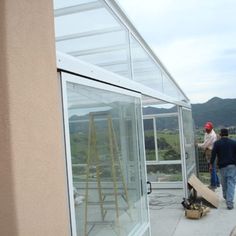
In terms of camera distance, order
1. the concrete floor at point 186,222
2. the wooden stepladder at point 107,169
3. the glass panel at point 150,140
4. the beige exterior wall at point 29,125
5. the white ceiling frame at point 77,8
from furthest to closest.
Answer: the glass panel at point 150,140 < the concrete floor at point 186,222 < the wooden stepladder at point 107,169 < the white ceiling frame at point 77,8 < the beige exterior wall at point 29,125

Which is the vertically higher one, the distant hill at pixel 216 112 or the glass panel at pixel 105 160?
the distant hill at pixel 216 112

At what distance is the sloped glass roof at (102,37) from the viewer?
216 centimetres

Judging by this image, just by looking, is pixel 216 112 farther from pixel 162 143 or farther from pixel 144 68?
pixel 144 68

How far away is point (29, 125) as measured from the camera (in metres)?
1.41

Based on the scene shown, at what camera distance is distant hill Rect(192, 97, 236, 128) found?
10320 mm

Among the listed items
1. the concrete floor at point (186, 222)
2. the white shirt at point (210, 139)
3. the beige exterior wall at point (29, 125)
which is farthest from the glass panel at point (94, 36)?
the white shirt at point (210, 139)

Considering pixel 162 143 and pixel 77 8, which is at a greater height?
pixel 77 8

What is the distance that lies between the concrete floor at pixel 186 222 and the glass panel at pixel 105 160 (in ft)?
5.42

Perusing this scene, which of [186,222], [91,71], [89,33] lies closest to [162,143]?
[186,222]

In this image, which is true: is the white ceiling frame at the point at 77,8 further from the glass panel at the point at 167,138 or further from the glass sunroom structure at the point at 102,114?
the glass panel at the point at 167,138

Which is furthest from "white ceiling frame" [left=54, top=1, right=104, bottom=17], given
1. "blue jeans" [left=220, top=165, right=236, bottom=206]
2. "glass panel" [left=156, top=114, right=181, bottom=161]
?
"glass panel" [left=156, top=114, right=181, bottom=161]

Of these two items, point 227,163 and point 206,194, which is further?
point 206,194

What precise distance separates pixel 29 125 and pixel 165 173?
775 centimetres

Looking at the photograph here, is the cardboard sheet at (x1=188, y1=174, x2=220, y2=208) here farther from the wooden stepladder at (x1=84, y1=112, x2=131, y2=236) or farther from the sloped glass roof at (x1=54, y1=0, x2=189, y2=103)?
the wooden stepladder at (x1=84, y1=112, x2=131, y2=236)
